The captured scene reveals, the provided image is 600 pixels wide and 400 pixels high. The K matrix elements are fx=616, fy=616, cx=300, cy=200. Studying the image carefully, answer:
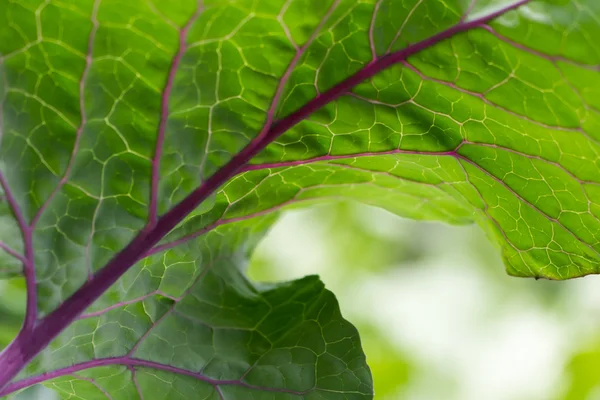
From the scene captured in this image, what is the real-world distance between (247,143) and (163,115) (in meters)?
0.09

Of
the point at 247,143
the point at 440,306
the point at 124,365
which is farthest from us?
the point at 440,306

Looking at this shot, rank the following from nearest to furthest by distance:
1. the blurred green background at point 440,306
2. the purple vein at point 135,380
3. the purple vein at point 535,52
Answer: the purple vein at point 535,52 < the purple vein at point 135,380 < the blurred green background at point 440,306

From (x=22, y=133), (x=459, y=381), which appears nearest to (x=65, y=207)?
(x=22, y=133)

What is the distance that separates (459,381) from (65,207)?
234cm

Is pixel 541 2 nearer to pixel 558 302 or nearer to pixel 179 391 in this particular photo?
pixel 179 391

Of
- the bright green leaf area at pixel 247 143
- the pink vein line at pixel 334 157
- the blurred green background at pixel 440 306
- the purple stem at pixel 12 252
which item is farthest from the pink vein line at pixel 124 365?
the blurred green background at pixel 440 306

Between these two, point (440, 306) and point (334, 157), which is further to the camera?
point (440, 306)

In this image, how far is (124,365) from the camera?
28.8 inches

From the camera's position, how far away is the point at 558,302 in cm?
295

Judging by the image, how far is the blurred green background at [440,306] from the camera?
7.80ft

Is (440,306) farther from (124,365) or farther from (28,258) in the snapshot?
(28,258)

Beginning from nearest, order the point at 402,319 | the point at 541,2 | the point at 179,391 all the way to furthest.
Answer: the point at 541,2
the point at 179,391
the point at 402,319

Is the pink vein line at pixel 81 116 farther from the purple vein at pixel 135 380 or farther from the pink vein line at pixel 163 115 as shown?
the purple vein at pixel 135 380

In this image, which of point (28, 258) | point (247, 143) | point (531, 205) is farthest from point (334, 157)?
point (28, 258)
